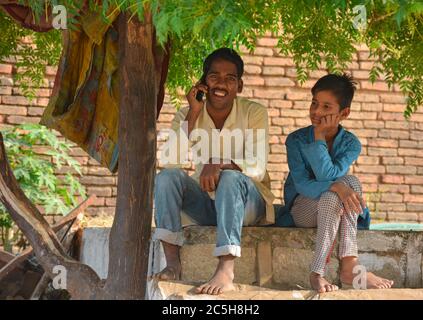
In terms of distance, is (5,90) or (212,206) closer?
(212,206)

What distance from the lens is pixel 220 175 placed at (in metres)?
4.37

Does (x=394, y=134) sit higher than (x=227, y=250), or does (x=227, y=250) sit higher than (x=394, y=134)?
(x=394, y=134)

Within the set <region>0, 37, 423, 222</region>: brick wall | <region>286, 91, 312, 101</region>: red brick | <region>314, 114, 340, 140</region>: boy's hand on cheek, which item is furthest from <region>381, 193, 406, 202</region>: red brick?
<region>314, 114, 340, 140</region>: boy's hand on cheek

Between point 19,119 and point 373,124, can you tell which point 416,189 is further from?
point 19,119

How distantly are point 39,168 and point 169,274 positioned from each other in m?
3.70

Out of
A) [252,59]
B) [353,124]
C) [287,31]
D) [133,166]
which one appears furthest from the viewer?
[353,124]

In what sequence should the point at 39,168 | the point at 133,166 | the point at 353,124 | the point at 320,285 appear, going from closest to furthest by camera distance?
the point at 320,285 < the point at 133,166 < the point at 39,168 < the point at 353,124

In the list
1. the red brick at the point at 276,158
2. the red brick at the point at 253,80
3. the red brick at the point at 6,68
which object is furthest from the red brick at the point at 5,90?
the red brick at the point at 276,158

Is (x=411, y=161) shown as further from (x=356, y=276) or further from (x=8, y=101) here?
→ (x=356, y=276)

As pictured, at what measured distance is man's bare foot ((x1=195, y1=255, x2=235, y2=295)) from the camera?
4152 mm

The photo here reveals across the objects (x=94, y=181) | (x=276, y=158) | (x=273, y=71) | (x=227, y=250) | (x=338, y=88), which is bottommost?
(x=227, y=250)

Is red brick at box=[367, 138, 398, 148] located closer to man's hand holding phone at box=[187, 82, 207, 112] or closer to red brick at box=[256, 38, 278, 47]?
red brick at box=[256, 38, 278, 47]

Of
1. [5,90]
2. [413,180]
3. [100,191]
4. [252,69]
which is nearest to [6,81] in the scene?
[5,90]
